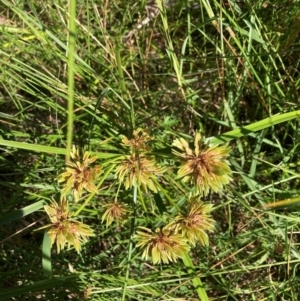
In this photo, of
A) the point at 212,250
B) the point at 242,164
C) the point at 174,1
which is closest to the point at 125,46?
the point at 174,1

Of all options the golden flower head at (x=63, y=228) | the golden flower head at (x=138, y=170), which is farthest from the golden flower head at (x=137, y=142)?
the golden flower head at (x=63, y=228)

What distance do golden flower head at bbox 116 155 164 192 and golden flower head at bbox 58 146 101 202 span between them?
0.04 metres

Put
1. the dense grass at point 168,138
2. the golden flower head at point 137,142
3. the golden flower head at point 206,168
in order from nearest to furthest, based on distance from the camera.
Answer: the golden flower head at point 206,168 → the golden flower head at point 137,142 → the dense grass at point 168,138

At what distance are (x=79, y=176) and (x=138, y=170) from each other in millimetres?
88

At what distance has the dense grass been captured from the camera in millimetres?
927

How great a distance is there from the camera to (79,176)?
68cm

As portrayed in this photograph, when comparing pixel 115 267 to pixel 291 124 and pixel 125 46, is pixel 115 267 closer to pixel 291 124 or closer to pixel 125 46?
pixel 291 124

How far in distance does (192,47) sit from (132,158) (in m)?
0.56

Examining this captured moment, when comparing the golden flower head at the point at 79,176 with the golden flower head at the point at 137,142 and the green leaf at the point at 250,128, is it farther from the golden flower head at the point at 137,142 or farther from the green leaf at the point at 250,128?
the green leaf at the point at 250,128

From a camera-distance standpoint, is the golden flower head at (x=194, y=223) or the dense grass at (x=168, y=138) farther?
the dense grass at (x=168, y=138)

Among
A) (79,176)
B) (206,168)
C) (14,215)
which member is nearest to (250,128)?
(206,168)

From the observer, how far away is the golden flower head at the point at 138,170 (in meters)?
0.68

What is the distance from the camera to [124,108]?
0.94 m

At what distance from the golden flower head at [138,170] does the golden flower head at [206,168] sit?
59 millimetres
